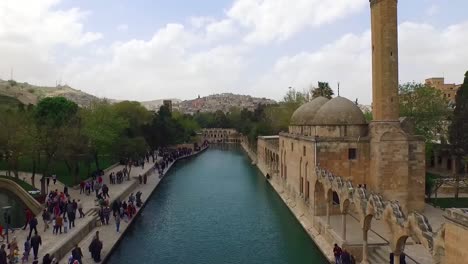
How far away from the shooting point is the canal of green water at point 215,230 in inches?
638

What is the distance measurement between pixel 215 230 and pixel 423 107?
770 inches

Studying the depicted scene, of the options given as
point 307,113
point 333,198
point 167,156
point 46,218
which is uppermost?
point 307,113

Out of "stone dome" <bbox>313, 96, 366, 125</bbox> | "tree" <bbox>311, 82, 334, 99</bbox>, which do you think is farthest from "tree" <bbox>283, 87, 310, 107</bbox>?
"stone dome" <bbox>313, 96, 366, 125</bbox>

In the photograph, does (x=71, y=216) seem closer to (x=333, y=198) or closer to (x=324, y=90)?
(x=333, y=198)

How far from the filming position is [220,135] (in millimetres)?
115500

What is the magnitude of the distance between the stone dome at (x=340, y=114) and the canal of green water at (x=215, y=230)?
5730mm

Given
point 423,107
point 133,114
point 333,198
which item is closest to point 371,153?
point 333,198

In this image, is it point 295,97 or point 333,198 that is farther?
point 295,97

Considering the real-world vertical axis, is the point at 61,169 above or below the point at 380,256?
above

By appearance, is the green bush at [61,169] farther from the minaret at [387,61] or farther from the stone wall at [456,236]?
the stone wall at [456,236]

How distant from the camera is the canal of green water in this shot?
1620 cm

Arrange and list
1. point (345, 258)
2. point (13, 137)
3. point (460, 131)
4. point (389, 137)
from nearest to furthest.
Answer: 1. point (345, 258)
2. point (389, 137)
3. point (13, 137)
4. point (460, 131)

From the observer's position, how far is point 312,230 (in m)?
19.2

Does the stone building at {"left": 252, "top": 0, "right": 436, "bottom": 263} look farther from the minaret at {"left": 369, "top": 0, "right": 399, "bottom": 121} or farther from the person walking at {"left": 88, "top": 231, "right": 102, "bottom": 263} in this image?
the person walking at {"left": 88, "top": 231, "right": 102, "bottom": 263}
